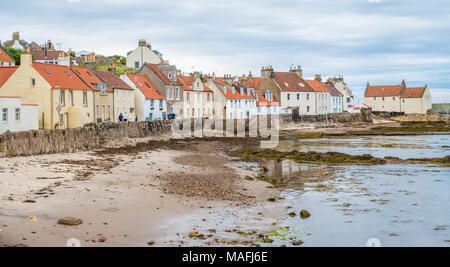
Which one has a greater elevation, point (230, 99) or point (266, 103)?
point (230, 99)

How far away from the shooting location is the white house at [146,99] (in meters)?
60.7

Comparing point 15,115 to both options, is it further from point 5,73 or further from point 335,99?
point 335,99

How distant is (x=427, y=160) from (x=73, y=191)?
28.4 metres

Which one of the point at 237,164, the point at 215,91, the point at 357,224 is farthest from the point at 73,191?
the point at 215,91

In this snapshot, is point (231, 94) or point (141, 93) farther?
point (231, 94)

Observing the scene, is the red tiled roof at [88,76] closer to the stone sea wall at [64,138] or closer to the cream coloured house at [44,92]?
the cream coloured house at [44,92]

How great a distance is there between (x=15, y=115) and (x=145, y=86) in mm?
31007

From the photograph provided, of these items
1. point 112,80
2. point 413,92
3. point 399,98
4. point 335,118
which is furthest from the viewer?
point 399,98

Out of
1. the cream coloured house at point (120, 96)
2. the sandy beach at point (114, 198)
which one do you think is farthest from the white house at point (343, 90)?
the sandy beach at point (114, 198)

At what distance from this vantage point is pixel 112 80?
56.4m

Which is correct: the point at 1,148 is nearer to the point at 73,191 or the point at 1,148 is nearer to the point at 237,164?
the point at 73,191

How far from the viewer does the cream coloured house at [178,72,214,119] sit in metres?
71.6

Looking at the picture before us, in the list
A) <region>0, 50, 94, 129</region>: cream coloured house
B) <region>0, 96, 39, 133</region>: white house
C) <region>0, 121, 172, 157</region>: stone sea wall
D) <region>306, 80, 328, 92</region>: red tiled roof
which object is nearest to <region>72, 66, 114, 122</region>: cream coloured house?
<region>0, 50, 94, 129</region>: cream coloured house

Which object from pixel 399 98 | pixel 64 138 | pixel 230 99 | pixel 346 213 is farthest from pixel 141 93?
pixel 399 98
